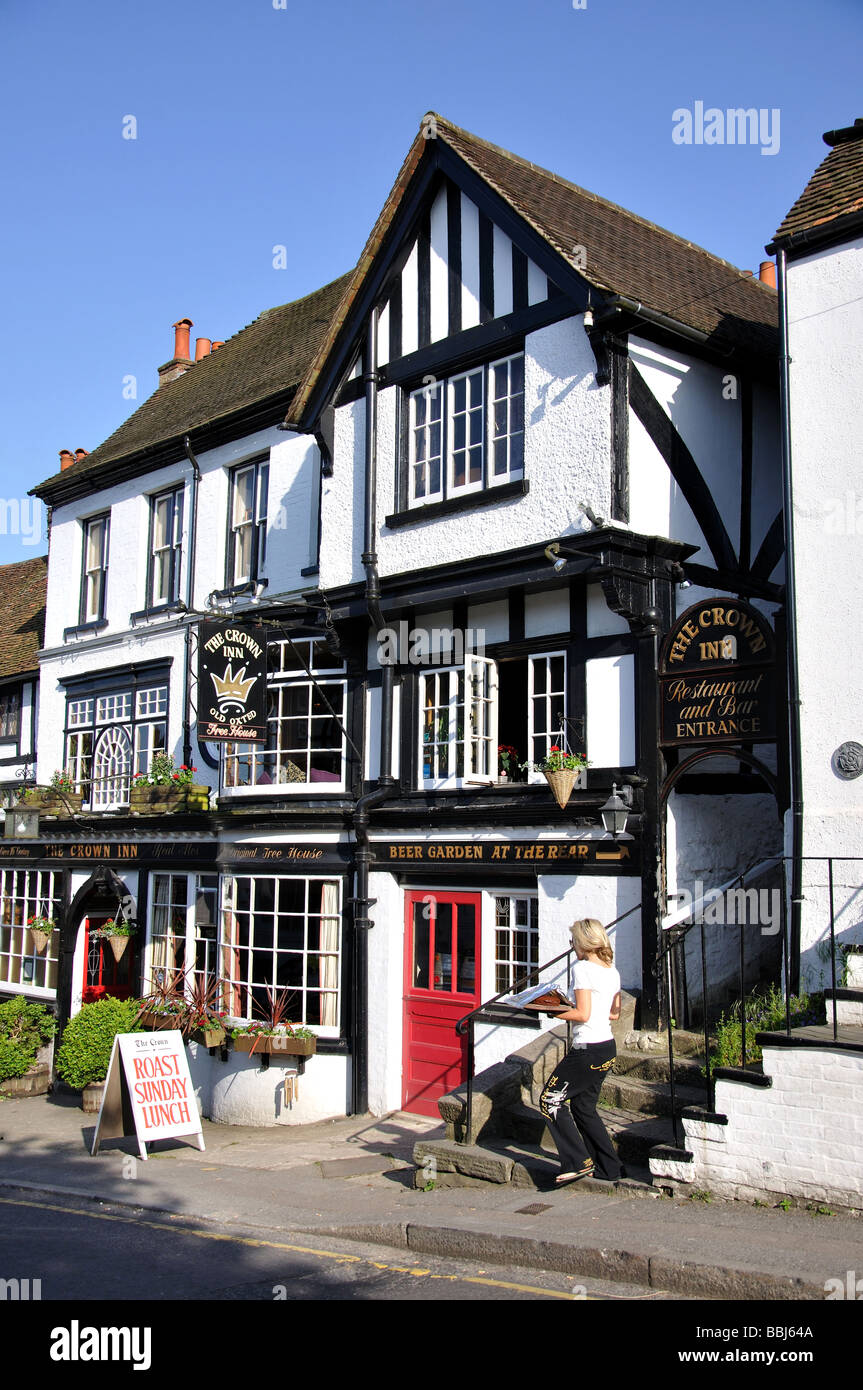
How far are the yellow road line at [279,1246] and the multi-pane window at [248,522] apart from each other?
932 cm

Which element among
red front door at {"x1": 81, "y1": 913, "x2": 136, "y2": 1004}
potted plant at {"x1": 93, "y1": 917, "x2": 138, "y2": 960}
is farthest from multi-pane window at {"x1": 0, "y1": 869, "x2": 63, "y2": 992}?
potted plant at {"x1": 93, "y1": 917, "x2": 138, "y2": 960}

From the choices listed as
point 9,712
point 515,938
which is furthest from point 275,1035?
point 9,712

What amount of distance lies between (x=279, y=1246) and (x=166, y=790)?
9.92m

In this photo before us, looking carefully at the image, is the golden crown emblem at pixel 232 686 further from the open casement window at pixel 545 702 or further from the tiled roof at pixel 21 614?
the tiled roof at pixel 21 614

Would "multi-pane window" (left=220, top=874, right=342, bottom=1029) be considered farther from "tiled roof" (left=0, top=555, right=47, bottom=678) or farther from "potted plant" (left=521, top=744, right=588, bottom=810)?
"tiled roof" (left=0, top=555, right=47, bottom=678)

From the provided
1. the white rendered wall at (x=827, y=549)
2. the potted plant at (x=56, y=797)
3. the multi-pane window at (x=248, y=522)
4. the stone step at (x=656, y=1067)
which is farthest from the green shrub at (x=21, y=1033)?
the white rendered wall at (x=827, y=549)

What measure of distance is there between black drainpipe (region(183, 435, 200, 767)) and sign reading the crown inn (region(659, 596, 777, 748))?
8543mm

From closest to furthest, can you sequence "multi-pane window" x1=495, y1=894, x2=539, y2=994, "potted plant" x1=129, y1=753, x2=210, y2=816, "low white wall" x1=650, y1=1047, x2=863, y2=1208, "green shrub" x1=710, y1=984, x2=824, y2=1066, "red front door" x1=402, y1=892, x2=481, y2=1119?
"low white wall" x1=650, y1=1047, x2=863, y2=1208
"green shrub" x1=710, y1=984, x2=824, y2=1066
"multi-pane window" x1=495, y1=894, x2=539, y2=994
"red front door" x1=402, y1=892, x2=481, y2=1119
"potted plant" x1=129, y1=753, x2=210, y2=816

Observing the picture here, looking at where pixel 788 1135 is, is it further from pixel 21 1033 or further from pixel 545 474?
pixel 21 1033

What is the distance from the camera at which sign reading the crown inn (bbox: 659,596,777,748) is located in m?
10.9

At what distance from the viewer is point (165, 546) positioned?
19.8 m
